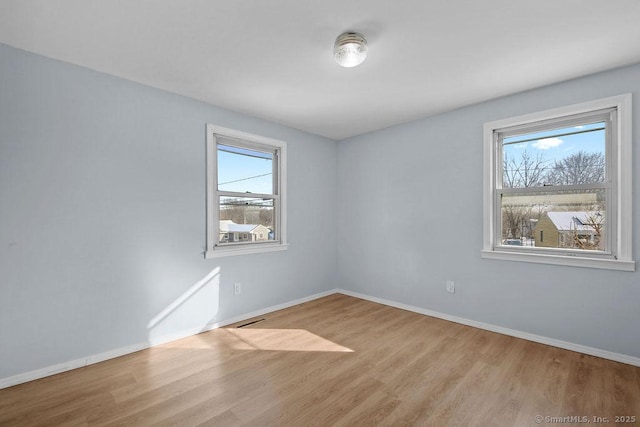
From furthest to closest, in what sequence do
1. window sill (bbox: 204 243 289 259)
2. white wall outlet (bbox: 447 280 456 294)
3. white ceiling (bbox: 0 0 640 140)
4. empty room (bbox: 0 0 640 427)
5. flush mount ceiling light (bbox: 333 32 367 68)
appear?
1. white wall outlet (bbox: 447 280 456 294)
2. window sill (bbox: 204 243 289 259)
3. flush mount ceiling light (bbox: 333 32 367 68)
4. empty room (bbox: 0 0 640 427)
5. white ceiling (bbox: 0 0 640 140)

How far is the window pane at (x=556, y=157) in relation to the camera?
262 centimetres

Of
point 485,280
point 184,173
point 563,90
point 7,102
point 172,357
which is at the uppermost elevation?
point 563,90

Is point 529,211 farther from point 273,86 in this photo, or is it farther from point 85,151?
point 85,151

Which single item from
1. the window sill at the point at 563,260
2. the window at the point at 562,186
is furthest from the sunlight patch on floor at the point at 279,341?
the window at the point at 562,186

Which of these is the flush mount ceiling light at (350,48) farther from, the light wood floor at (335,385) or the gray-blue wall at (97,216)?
the light wood floor at (335,385)

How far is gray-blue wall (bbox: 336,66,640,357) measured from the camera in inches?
98.1

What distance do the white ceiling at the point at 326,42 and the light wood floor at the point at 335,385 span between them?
8.25ft

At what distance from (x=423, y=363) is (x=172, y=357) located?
2.21 m

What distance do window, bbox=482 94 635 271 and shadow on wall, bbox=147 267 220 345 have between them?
307 centimetres

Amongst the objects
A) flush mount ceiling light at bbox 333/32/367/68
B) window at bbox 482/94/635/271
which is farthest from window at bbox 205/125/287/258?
window at bbox 482/94/635/271

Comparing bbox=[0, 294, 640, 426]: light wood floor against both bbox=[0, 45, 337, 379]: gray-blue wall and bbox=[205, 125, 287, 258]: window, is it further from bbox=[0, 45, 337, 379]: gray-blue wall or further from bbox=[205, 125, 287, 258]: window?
bbox=[205, 125, 287, 258]: window

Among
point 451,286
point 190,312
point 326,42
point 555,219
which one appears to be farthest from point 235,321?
point 555,219

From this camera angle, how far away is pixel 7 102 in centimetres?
211

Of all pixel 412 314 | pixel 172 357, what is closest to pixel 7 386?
pixel 172 357
